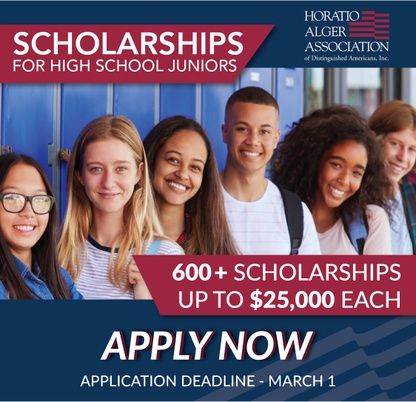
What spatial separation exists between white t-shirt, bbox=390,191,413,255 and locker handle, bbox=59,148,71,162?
1.59 metres

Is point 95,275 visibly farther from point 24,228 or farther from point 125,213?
point 24,228

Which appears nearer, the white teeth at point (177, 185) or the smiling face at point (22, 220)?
the smiling face at point (22, 220)

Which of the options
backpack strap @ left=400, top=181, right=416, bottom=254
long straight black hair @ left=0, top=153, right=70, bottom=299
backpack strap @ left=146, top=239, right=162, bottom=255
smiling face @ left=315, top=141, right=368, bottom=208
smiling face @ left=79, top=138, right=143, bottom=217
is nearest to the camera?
long straight black hair @ left=0, top=153, right=70, bottom=299

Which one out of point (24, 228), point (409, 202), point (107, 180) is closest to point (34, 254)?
point (24, 228)

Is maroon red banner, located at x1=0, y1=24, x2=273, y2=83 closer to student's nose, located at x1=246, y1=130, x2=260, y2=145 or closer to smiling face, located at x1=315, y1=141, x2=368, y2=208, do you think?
student's nose, located at x1=246, y1=130, x2=260, y2=145

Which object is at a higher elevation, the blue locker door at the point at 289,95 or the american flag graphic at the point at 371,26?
the american flag graphic at the point at 371,26

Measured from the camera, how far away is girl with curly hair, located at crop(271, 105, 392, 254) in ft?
14.6

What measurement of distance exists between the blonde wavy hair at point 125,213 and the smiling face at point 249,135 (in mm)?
415

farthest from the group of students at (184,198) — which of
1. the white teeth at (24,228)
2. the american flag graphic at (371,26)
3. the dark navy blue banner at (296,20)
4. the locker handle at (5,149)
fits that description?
the american flag graphic at (371,26)

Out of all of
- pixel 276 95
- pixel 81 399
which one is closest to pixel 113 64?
pixel 276 95

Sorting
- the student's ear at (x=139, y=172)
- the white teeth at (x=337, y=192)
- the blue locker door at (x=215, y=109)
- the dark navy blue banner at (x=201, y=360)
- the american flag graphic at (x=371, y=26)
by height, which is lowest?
the dark navy blue banner at (x=201, y=360)

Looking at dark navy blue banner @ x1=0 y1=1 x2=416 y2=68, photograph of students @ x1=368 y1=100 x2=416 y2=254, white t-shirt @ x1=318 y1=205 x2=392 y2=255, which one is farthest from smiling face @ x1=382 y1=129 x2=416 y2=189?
dark navy blue banner @ x1=0 y1=1 x2=416 y2=68

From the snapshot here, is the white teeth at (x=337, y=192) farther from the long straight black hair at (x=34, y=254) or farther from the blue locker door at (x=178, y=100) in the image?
the long straight black hair at (x=34, y=254)

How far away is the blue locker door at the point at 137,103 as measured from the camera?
14.0ft
